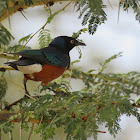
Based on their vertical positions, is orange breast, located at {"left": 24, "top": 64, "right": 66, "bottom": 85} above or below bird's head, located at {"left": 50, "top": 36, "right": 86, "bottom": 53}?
below

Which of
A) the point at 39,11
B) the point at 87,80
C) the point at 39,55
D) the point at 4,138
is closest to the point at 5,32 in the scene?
the point at 39,55

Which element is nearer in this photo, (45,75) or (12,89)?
(45,75)

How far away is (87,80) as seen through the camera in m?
0.71

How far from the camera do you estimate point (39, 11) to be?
1.08 m

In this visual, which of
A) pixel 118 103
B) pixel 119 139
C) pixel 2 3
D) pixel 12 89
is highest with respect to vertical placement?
pixel 2 3

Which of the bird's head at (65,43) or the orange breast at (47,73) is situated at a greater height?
the bird's head at (65,43)

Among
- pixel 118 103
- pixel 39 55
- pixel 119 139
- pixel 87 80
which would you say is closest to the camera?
pixel 118 103

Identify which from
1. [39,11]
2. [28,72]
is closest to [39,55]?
[28,72]

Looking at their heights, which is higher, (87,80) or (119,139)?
(87,80)

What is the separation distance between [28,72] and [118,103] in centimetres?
22

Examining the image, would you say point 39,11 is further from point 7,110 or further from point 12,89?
point 7,110

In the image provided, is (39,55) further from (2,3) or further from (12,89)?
(12,89)

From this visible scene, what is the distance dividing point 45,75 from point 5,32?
13 centimetres

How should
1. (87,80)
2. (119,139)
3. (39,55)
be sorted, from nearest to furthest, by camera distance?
(39,55) < (87,80) < (119,139)
